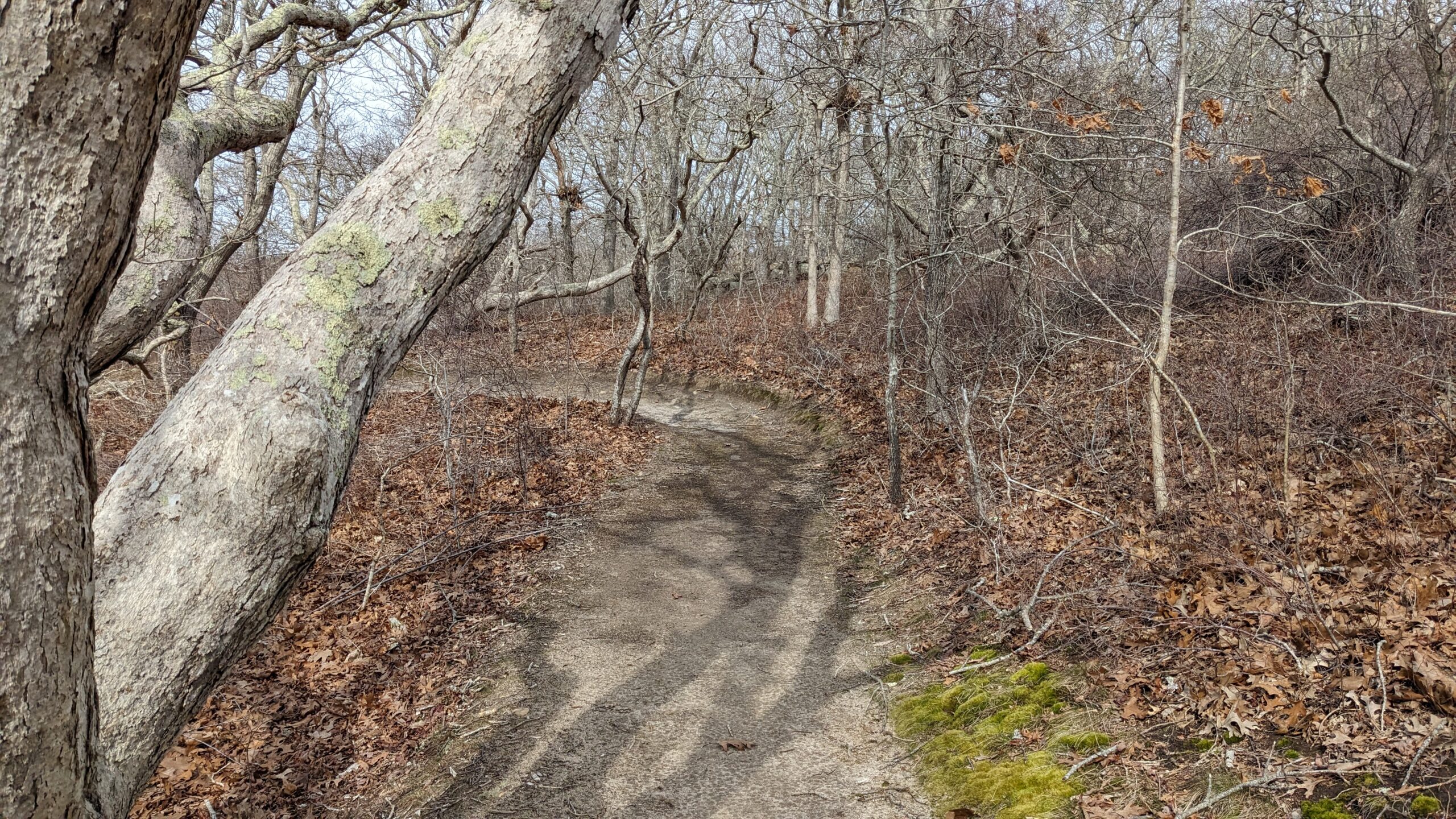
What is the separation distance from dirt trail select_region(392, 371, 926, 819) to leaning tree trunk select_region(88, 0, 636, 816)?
3.24 metres

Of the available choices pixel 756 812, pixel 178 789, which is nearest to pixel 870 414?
pixel 756 812

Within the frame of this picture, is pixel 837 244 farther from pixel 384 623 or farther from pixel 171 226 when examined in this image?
pixel 171 226

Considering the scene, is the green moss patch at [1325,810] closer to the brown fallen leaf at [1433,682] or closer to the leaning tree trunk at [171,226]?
the brown fallen leaf at [1433,682]

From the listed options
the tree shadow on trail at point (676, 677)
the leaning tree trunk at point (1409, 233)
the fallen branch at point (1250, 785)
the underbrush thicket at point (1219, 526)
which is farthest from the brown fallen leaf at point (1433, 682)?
the leaning tree trunk at point (1409, 233)

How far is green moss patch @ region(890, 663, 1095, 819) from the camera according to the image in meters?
4.04

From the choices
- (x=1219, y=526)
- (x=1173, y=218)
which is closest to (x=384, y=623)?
(x=1219, y=526)

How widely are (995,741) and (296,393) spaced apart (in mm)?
4043

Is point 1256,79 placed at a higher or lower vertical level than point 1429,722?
higher

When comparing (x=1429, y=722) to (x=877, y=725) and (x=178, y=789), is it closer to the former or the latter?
(x=877, y=725)

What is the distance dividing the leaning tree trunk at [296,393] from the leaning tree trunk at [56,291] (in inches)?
13.0

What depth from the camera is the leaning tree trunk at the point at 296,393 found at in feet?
5.57

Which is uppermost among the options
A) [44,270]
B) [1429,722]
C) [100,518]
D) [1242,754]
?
[44,270]

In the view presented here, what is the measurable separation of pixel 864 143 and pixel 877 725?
359 inches

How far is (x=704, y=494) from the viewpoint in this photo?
10.3 m
